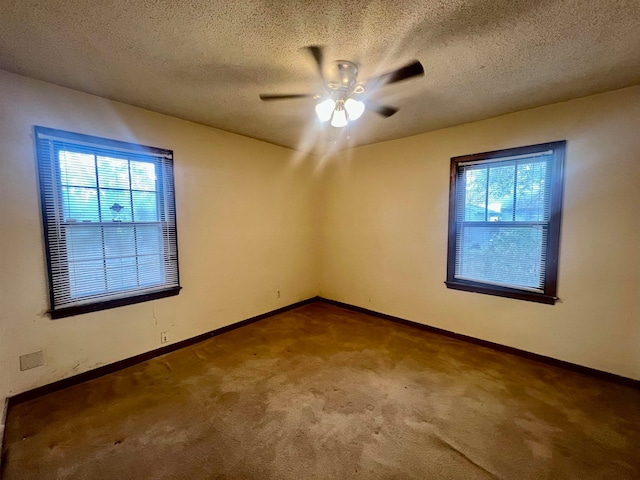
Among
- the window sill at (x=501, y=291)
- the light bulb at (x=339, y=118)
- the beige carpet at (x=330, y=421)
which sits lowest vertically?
the beige carpet at (x=330, y=421)

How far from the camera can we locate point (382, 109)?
7.59 ft

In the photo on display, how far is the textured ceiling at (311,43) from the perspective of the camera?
1.39 metres

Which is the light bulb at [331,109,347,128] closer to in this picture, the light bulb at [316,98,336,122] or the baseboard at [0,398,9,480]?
the light bulb at [316,98,336,122]

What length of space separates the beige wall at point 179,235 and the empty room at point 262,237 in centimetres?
2

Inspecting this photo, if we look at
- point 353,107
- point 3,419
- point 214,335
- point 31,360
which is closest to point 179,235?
point 214,335

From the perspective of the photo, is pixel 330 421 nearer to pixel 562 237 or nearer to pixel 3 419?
pixel 3 419

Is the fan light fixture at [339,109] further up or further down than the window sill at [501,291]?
further up

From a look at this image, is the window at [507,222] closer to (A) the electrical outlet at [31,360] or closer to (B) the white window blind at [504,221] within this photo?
(B) the white window blind at [504,221]

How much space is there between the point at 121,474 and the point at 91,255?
166 cm

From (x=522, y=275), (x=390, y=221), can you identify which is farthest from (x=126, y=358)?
(x=522, y=275)

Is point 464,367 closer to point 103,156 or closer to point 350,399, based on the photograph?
point 350,399

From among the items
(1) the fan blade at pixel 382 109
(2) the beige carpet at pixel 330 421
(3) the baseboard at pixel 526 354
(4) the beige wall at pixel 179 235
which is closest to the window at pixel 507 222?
(3) the baseboard at pixel 526 354

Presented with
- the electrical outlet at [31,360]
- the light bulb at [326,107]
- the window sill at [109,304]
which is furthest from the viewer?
the window sill at [109,304]

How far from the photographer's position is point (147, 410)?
2.03 meters
